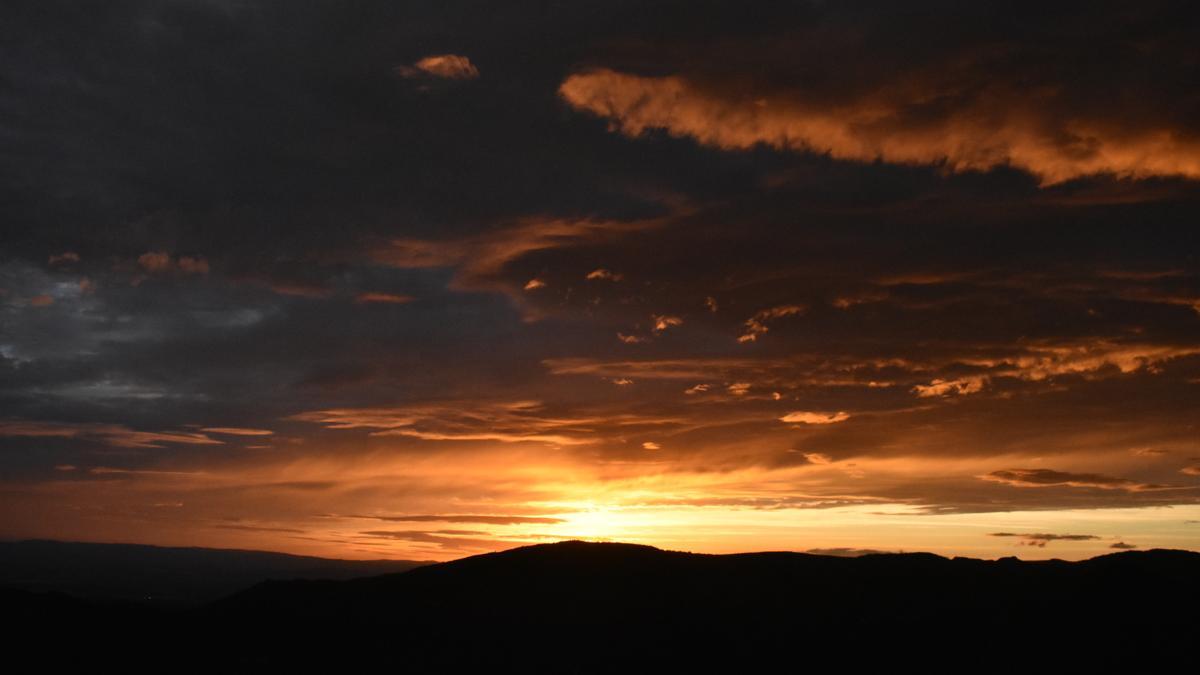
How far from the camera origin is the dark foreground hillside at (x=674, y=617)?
53.5m

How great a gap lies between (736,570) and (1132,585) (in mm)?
25560

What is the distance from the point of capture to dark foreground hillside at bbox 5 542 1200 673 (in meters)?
53.5

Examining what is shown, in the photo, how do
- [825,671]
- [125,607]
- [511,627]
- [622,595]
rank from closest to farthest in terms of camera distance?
1. [825,671]
2. [511,627]
3. [622,595]
4. [125,607]

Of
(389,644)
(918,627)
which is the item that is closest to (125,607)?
(389,644)

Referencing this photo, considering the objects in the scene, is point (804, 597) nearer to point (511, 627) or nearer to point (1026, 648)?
point (1026, 648)

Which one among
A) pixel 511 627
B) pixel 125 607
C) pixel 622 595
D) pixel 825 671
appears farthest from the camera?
pixel 125 607

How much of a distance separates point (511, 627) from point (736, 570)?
17696 millimetres

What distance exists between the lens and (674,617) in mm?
60562

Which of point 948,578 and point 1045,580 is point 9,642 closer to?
point 948,578

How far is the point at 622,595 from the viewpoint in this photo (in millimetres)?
64750

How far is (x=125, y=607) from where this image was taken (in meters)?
71.7

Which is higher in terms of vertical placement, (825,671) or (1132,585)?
(1132,585)

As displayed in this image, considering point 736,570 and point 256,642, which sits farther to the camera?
point 736,570

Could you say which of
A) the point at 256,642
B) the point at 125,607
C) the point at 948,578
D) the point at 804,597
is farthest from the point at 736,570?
the point at 125,607
